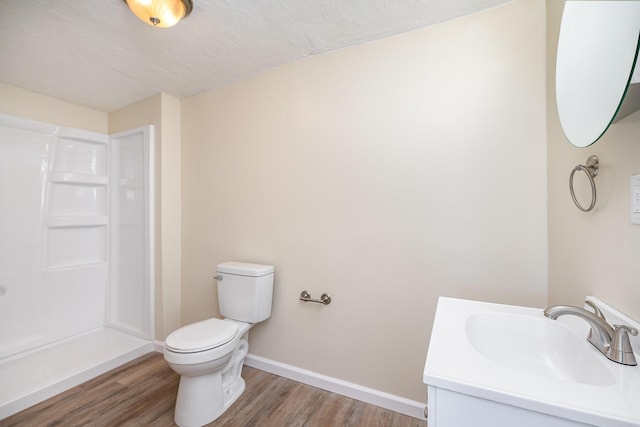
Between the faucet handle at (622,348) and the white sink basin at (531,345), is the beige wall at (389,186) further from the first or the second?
the faucet handle at (622,348)

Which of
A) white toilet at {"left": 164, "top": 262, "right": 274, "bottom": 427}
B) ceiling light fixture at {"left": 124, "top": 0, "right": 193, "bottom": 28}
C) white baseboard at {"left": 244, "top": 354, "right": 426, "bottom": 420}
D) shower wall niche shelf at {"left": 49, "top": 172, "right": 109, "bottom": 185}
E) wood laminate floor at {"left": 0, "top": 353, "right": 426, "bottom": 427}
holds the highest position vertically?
ceiling light fixture at {"left": 124, "top": 0, "right": 193, "bottom": 28}

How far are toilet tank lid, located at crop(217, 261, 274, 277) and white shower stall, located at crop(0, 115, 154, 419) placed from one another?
86 centimetres

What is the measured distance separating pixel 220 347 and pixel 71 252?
A: 1965 millimetres

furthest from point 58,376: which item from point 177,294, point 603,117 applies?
point 603,117

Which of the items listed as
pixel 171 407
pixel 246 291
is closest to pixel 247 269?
pixel 246 291

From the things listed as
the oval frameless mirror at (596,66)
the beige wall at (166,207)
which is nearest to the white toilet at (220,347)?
the beige wall at (166,207)

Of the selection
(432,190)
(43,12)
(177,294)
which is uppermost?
(43,12)

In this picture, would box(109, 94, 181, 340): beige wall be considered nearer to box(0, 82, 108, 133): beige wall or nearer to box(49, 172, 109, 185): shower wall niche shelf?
box(0, 82, 108, 133): beige wall

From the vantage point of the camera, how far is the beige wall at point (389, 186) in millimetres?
1229

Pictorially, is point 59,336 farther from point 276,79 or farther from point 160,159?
point 276,79

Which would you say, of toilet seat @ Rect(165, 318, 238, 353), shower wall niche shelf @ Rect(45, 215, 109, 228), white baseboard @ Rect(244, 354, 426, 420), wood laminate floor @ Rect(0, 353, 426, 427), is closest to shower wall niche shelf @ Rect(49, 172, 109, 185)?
shower wall niche shelf @ Rect(45, 215, 109, 228)

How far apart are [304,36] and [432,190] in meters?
1.17

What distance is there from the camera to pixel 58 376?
1693 millimetres

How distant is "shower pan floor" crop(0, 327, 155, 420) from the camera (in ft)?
5.04
